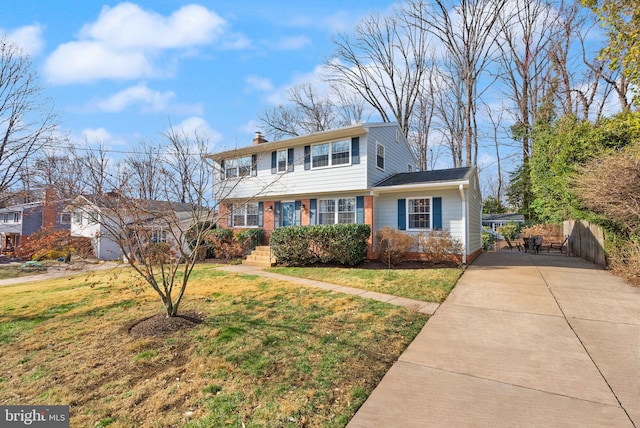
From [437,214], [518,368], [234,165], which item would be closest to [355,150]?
[437,214]

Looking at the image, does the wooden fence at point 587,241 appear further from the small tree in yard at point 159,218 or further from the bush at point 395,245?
the small tree in yard at point 159,218

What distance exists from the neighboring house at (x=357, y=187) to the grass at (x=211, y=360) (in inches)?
247

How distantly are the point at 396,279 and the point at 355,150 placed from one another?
20.1 feet

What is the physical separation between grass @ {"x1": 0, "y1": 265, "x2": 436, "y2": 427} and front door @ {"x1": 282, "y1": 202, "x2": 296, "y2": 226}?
8.01 m

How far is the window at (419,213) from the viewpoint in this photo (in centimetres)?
1173

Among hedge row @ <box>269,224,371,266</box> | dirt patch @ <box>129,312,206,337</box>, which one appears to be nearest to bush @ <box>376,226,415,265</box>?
hedge row @ <box>269,224,371,266</box>

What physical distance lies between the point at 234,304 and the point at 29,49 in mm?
12308

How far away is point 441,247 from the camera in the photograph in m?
10.6

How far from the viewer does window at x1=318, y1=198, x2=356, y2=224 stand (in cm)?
1287

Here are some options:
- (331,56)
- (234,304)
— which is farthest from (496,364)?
(331,56)

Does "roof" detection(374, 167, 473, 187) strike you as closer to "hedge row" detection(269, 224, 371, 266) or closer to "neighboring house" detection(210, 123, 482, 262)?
"neighboring house" detection(210, 123, 482, 262)

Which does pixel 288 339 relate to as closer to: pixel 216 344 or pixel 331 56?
pixel 216 344

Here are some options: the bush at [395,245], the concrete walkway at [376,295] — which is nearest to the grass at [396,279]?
Result: the concrete walkway at [376,295]

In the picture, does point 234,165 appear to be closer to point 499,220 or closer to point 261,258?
point 261,258
